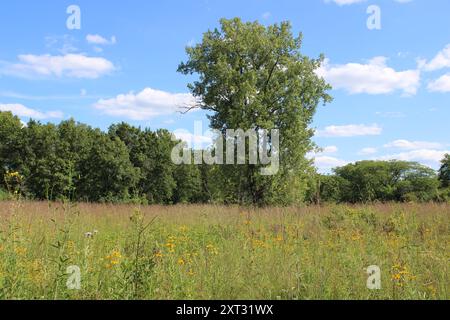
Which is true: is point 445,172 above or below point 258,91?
below

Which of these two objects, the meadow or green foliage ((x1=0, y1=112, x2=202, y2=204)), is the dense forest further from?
the meadow

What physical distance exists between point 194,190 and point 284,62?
1407 inches

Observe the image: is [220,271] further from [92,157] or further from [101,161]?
[92,157]

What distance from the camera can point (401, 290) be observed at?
4.41 m

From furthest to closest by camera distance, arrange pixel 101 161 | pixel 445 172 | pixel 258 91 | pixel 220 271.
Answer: pixel 445 172 → pixel 101 161 → pixel 258 91 → pixel 220 271

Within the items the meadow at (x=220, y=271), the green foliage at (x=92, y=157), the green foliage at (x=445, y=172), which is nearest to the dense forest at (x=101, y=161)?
the green foliage at (x=92, y=157)

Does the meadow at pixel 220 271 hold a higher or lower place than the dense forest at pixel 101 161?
lower

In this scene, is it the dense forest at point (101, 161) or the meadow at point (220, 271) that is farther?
the dense forest at point (101, 161)

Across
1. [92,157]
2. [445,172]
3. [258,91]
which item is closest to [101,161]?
[92,157]

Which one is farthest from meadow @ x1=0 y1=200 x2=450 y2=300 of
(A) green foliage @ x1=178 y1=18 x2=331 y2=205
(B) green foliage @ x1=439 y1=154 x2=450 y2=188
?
(B) green foliage @ x1=439 y1=154 x2=450 y2=188

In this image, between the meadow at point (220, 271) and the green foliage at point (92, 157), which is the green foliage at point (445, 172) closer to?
the green foliage at point (92, 157)
